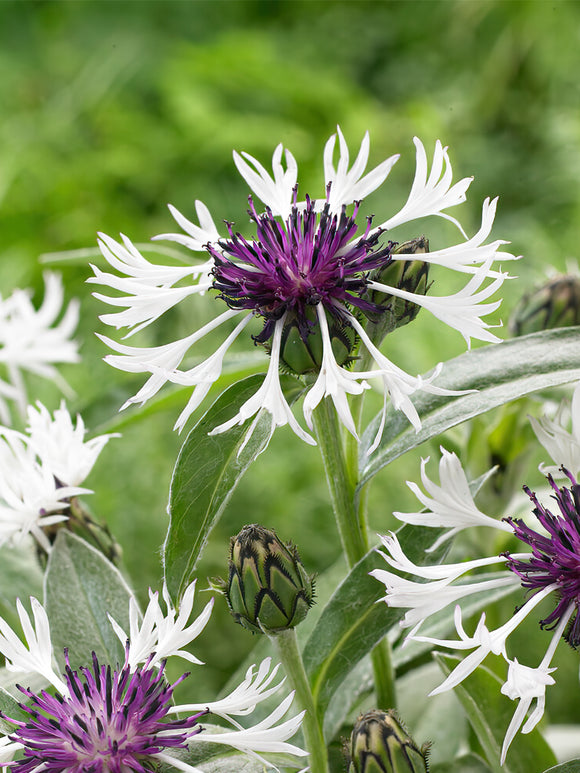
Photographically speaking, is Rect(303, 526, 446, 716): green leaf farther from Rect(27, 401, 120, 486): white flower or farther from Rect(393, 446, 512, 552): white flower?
Rect(27, 401, 120, 486): white flower

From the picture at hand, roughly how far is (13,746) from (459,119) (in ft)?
5.55

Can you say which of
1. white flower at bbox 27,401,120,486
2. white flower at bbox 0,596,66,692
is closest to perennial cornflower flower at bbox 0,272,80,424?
white flower at bbox 27,401,120,486

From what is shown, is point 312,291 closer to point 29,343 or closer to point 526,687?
point 526,687

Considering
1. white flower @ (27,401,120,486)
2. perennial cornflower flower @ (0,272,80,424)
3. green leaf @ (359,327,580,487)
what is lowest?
green leaf @ (359,327,580,487)

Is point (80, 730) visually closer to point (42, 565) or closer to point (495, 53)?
point (42, 565)

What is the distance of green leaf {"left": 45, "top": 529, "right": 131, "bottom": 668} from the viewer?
376 millimetres

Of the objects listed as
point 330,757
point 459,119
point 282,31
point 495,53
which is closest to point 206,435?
point 330,757

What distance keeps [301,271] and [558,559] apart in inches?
5.2

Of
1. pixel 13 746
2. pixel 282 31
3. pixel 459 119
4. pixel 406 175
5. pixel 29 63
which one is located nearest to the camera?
pixel 13 746

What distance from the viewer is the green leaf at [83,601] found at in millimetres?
376

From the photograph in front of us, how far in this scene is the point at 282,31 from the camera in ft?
7.26

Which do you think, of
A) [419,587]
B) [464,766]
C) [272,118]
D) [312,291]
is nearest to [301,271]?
[312,291]

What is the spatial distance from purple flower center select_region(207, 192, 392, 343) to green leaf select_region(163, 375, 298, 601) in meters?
0.03

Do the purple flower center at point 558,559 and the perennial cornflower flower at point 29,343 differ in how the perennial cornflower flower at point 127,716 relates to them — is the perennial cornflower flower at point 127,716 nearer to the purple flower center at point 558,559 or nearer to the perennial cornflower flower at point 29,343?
the purple flower center at point 558,559
